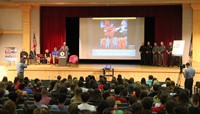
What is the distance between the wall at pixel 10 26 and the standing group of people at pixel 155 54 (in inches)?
279

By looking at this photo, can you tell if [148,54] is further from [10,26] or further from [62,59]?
[10,26]

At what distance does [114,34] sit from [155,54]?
9.62 ft

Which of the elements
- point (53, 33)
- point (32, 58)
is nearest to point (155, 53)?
point (53, 33)

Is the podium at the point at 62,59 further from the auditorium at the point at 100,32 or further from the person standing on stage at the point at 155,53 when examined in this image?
the person standing on stage at the point at 155,53

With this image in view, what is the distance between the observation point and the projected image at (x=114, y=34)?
1908 centimetres

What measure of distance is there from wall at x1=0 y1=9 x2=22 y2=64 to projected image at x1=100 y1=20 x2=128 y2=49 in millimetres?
4760

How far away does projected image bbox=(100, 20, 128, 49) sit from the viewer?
1908 cm

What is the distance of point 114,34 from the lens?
62.8ft

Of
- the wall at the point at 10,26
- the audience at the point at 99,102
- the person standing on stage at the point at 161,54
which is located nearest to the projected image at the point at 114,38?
the person standing on stage at the point at 161,54

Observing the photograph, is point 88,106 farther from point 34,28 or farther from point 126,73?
point 34,28

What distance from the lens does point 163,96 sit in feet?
20.4

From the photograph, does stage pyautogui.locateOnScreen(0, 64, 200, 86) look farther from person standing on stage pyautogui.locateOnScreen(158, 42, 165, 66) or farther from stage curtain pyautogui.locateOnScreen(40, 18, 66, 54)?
stage curtain pyautogui.locateOnScreen(40, 18, 66, 54)

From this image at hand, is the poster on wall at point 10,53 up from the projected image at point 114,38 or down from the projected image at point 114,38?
down

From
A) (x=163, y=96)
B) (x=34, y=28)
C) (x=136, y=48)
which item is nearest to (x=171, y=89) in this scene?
(x=163, y=96)
